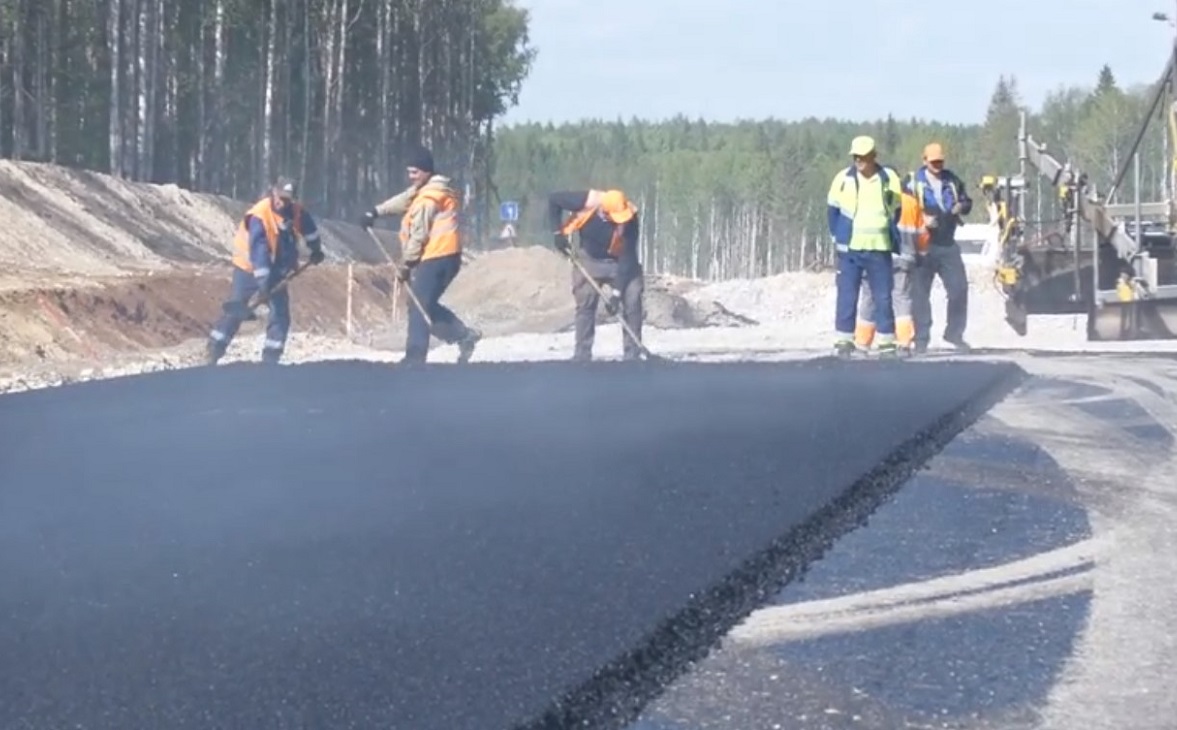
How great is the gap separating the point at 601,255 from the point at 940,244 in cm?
303

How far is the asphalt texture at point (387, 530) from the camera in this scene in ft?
13.7

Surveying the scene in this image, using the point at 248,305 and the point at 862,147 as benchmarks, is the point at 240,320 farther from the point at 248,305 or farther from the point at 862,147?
the point at 862,147

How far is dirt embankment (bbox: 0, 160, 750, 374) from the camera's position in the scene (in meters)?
21.7

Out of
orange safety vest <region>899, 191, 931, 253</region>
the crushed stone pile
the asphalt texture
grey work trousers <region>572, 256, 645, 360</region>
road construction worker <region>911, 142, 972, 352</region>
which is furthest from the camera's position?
the crushed stone pile

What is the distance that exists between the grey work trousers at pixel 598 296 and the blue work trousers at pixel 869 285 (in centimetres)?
154

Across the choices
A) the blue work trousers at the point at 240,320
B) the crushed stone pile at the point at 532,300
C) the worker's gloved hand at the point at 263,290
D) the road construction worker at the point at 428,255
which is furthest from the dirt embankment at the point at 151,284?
the road construction worker at the point at 428,255

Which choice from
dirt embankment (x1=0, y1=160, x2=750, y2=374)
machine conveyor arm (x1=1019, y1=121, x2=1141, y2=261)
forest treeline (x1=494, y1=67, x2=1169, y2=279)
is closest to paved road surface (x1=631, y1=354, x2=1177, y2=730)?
machine conveyor arm (x1=1019, y1=121, x2=1141, y2=261)

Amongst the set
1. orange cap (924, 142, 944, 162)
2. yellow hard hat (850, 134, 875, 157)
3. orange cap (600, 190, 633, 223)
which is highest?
orange cap (924, 142, 944, 162)

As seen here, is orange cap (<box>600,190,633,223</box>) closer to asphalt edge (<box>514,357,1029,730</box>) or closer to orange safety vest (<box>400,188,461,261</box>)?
orange safety vest (<box>400,188,461,261</box>)

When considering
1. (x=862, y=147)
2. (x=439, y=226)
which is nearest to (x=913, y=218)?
(x=862, y=147)

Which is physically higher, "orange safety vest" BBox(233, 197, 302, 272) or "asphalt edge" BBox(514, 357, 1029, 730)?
"orange safety vest" BBox(233, 197, 302, 272)

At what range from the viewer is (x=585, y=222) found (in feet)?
47.4

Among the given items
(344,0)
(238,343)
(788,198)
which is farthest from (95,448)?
(788,198)

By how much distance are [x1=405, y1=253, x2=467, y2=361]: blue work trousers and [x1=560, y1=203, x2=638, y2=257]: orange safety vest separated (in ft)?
2.77
